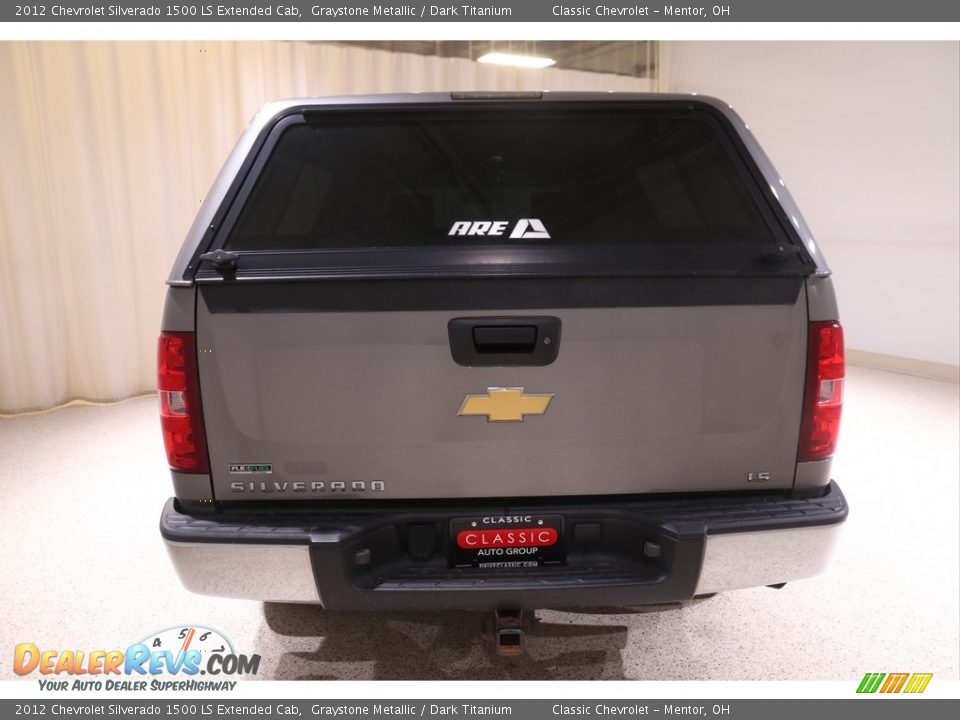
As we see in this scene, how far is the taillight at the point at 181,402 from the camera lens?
5.37 ft

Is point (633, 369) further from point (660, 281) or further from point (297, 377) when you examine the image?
point (297, 377)

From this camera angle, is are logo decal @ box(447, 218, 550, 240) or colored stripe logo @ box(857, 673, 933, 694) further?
colored stripe logo @ box(857, 673, 933, 694)

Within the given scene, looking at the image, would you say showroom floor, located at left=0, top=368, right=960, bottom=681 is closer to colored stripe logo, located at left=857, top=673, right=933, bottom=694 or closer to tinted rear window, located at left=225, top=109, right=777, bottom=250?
colored stripe logo, located at left=857, top=673, right=933, bottom=694

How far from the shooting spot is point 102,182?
494cm

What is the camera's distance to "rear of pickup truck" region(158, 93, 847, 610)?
1.62 m

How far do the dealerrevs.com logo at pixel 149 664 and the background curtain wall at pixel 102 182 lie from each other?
3.42 meters

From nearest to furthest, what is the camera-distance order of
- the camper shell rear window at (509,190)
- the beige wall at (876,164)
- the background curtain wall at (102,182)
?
the camper shell rear window at (509,190)
the background curtain wall at (102,182)
the beige wall at (876,164)

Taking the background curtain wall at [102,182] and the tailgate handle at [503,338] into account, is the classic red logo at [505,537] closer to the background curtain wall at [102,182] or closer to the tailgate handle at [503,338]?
the tailgate handle at [503,338]

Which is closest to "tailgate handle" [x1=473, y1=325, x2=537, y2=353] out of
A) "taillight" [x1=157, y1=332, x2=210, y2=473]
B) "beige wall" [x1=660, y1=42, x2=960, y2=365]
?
"taillight" [x1=157, y1=332, x2=210, y2=473]

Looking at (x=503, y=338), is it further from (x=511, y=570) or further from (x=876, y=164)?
(x=876, y=164)

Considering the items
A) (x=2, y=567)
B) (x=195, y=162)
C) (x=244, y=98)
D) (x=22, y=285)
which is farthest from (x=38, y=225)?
(x=2, y=567)

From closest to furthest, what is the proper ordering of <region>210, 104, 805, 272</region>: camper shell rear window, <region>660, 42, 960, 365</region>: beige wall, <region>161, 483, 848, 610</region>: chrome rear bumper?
<region>161, 483, 848, 610</region>: chrome rear bumper, <region>210, 104, 805, 272</region>: camper shell rear window, <region>660, 42, 960, 365</region>: beige wall

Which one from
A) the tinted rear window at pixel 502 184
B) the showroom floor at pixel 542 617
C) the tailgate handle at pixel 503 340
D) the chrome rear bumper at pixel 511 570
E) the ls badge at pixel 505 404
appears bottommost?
the showroom floor at pixel 542 617

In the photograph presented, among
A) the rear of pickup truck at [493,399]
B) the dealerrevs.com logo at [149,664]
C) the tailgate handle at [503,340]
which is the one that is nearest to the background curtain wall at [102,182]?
the dealerrevs.com logo at [149,664]
